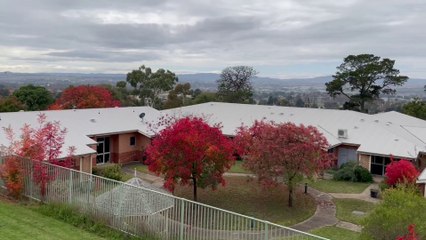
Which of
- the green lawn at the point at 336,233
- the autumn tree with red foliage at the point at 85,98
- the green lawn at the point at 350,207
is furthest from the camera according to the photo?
the autumn tree with red foliage at the point at 85,98

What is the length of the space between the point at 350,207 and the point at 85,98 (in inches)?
1350

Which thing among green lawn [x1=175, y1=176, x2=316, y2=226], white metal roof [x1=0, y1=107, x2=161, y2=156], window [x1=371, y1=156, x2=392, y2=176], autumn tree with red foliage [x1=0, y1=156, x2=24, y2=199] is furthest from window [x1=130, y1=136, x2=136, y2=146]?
autumn tree with red foliage [x1=0, y1=156, x2=24, y2=199]

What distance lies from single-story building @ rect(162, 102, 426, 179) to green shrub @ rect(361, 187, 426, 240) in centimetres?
1950

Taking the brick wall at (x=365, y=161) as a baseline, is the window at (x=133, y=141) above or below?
above

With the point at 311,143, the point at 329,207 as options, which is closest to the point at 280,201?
the point at 329,207

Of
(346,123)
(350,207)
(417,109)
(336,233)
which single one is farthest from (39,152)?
(417,109)

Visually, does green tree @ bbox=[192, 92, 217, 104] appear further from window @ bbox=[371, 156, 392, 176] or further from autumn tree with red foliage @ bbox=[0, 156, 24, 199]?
autumn tree with red foliage @ bbox=[0, 156, 24, 199]

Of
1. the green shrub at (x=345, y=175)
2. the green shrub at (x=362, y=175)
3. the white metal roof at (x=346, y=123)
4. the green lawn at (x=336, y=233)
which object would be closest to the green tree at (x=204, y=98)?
the white metal roof at (x=346, y=123)

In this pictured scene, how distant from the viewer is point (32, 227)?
12.9m

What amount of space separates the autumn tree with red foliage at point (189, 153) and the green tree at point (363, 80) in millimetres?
45579

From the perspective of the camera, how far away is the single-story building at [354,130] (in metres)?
32.7

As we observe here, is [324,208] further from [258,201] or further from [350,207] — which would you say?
[258,201]

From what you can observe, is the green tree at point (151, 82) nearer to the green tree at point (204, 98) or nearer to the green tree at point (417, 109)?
the green tree at point (204, 98)

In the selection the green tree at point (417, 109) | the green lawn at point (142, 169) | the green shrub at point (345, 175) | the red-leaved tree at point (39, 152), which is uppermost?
the green tree at point (417, 109)
